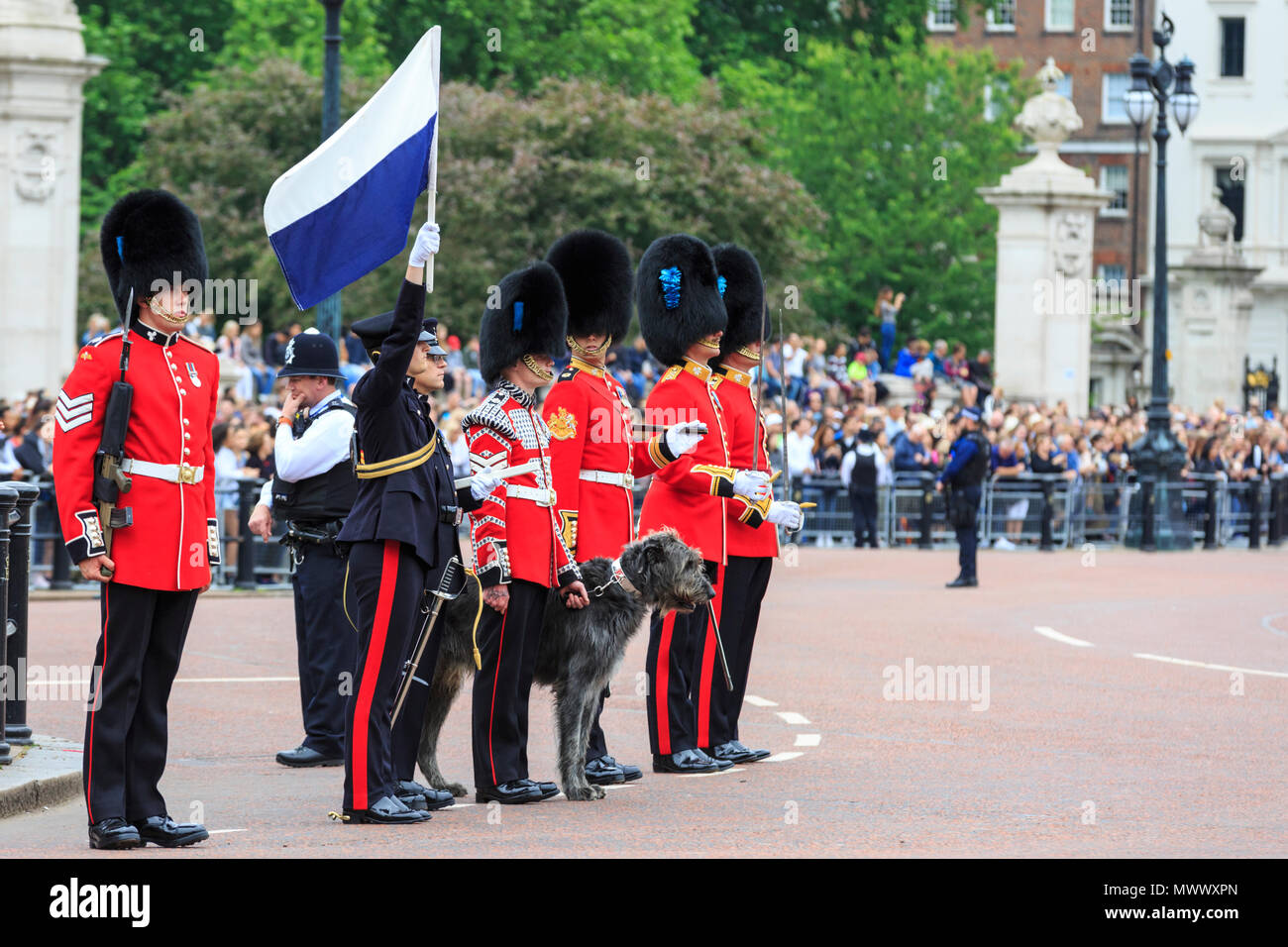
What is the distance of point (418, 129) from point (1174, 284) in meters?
42.8

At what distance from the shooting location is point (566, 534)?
10148 millimetres

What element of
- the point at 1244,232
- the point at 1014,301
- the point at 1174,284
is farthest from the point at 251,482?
the point at 1244,232

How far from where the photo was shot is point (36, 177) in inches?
1051

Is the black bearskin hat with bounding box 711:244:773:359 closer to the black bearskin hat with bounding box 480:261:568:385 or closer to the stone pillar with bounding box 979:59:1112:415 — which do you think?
the black bearskin hat with bounding box 480:261:568:385

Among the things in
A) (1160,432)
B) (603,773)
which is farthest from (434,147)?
(1160,432)

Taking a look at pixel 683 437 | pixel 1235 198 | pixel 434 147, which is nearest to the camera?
pixel 434 147

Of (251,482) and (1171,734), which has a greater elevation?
(251,482)

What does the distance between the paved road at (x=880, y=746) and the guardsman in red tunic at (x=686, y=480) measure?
0.87 ft

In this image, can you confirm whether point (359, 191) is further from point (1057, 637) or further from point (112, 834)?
point (1057, 637)

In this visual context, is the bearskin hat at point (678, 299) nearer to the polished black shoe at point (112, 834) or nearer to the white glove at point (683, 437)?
the white glove at point (683, 437)

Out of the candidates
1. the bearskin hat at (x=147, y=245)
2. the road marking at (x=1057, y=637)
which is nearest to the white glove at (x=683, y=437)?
the bearskin hat at (x=147, y=245)

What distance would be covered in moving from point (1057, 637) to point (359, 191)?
9711 mm

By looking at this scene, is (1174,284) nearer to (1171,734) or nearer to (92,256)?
(92,256)

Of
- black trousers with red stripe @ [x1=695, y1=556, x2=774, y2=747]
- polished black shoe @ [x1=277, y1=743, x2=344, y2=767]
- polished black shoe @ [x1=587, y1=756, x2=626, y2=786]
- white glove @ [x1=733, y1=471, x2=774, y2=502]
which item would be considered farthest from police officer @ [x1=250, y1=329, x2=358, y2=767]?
white glove @ [x1=733, y1=471, x2=774, y2=502]
